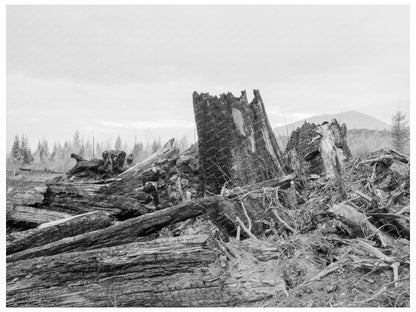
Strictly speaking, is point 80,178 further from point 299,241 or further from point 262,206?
point 299,241

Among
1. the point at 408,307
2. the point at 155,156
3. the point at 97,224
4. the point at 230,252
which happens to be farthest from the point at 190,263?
the point at 155,156

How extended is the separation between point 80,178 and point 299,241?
4.23 metres

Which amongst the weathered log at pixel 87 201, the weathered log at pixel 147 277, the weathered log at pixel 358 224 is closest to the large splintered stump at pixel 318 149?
the weathered log at pixel 358 224

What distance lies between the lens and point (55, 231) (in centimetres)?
545

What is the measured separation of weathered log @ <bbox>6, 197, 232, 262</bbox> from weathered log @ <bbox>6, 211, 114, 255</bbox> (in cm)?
34

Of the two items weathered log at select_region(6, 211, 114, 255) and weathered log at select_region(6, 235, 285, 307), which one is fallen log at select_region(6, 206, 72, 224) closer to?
weathered log at select_region(6, 211, 114, 255)

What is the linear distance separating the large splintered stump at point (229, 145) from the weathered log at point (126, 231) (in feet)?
4.11

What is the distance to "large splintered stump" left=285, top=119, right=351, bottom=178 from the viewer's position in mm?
6735

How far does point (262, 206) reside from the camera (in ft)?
18.2

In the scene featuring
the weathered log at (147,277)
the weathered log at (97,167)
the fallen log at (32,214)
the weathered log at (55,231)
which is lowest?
the weathered log at (147,277)

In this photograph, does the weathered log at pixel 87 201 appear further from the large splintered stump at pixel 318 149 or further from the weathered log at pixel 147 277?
the large splintered stump at pixel 318 149

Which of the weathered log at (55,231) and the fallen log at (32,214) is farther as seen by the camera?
the fallen log at (32,214)

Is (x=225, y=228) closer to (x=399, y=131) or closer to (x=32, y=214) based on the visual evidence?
(x=32, y=214)

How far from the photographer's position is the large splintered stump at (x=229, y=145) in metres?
6.62
